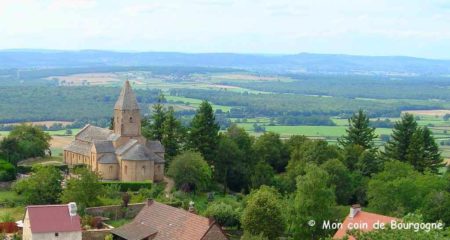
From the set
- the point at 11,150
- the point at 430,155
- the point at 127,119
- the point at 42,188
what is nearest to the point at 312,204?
the point at 42,188

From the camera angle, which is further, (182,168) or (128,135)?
(128,135)

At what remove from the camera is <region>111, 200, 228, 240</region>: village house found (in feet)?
141

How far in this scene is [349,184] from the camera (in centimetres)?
6250

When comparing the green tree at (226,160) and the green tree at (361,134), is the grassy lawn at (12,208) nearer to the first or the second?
the green tree at (226,160)

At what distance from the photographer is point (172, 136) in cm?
7056

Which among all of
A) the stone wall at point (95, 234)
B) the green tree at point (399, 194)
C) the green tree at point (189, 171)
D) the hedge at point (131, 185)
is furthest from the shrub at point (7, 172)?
the green tree at point (399, 194)

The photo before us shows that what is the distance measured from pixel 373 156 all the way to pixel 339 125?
92.0m

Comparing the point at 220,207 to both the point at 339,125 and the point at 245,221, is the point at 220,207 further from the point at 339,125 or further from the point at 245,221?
the point at 339,125

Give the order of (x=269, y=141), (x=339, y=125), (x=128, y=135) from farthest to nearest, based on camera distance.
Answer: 1. (x=339, y=125)
2. (x=269, y=141)
3. (x=128, y=135)

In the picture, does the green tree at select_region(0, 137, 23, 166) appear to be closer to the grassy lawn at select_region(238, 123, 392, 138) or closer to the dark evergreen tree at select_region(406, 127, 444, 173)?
the dark evergreen tree at select_region(406, 127, 444, 173)

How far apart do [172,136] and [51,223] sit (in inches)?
1045

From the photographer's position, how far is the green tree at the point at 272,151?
7275cm

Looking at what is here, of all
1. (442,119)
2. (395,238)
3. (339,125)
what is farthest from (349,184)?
(442,119)

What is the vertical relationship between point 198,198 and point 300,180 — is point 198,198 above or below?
below
